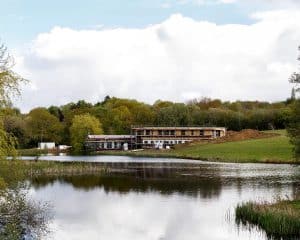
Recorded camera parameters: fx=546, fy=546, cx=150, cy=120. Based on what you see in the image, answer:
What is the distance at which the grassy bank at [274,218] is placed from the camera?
2280 cm

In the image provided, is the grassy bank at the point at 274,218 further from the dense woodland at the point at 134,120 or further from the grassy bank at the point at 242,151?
the dense woodland at the point at 134,120

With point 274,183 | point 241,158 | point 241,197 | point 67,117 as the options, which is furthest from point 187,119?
point 241,197

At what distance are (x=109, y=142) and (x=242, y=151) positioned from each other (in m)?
43.6

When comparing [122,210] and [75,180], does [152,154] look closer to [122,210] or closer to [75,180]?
[75,180]

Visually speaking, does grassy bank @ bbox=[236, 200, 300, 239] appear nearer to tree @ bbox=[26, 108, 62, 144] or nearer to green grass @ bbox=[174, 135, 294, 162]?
green grass @ bbox=[174, 135, 294, 162]

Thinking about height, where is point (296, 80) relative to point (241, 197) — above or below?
above

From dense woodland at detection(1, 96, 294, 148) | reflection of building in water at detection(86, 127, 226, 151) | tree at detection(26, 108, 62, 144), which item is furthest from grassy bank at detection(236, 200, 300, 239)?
tree at detection(26, 108, 62, 144)

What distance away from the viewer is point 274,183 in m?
43.9

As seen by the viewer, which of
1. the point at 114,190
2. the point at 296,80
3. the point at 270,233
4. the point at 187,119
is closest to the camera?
the point at 270,233

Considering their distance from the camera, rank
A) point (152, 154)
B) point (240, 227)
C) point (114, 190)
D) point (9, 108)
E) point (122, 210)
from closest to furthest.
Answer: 1. point (9, 108)
2. point (240, 227)
3. point (122, 210)
4. point (114, 190)
5. point (152, 154)

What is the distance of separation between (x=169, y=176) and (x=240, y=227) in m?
26.7

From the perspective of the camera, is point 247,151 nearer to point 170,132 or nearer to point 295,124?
point 170,132

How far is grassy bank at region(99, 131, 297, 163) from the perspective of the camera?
73.8m

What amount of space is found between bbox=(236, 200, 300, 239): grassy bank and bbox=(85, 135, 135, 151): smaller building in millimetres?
92593
